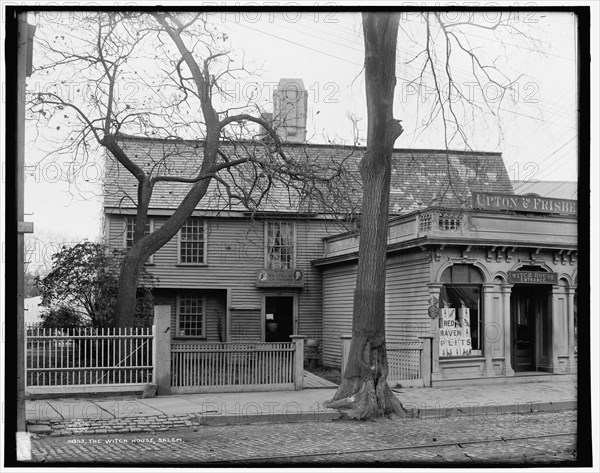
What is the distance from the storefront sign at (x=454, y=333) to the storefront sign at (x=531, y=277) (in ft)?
5.32

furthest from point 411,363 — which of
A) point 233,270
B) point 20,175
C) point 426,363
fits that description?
point 20,175

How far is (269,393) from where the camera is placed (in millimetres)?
16438

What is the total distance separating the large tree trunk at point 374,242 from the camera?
14359mm

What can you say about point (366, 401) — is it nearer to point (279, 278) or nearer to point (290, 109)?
point (290, 109)

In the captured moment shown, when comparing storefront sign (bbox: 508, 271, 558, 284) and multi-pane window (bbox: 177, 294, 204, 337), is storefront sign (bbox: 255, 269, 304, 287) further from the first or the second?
storefront sign (bbox: 508, 271, 558, 284)

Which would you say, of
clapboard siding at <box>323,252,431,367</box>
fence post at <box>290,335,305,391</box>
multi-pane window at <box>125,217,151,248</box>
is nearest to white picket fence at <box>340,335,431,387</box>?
clapboard siding at <box>323,252,431,367</box>

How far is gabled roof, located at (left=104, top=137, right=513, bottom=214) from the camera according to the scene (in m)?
18.7

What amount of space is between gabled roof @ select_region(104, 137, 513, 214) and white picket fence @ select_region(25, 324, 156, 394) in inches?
173

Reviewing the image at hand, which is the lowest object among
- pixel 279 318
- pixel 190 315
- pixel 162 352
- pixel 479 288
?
pixel 162 352

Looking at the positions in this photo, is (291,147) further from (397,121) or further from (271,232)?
(397,121)

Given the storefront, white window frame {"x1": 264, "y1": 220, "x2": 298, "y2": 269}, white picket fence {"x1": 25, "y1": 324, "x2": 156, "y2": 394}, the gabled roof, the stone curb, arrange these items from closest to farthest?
the stone curb < white picket fence {"x1": 25, "y1": 324, "x2": 156, "y2": 394} < the gabled roof < the storefront < white window frame {"x1": 264, "y1": 220, "x2": 298, "y2": 269}

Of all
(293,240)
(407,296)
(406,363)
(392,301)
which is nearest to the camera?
(406,363)

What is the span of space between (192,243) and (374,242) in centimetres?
791

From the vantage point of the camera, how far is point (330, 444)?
434 inches
